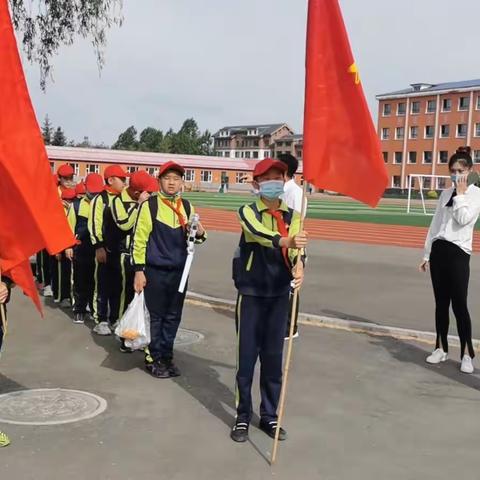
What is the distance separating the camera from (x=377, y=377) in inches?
251

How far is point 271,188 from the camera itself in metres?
4.72

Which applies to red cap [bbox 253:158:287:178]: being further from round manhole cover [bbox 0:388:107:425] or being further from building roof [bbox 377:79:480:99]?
building roof [bbox 377:79:480:99]

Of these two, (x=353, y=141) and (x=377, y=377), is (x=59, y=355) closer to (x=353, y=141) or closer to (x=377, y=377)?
(x=377, y=377)

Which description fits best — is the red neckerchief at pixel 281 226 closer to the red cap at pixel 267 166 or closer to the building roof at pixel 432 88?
the red cap at pixel 267 166

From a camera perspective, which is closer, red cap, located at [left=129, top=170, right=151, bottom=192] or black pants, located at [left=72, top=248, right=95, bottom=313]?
red cap, located at [left=129, top=170, right=151, bottom=192]

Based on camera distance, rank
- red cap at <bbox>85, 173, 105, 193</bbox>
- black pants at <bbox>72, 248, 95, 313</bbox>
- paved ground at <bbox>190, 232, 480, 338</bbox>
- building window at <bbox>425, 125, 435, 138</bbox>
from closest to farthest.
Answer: black pants at <bbox>72, 248, 95, 313</bbox>
red cap at <bbox>85, 173, 105, 193</bbox>
paved ground at <bbox>190, 232, 480, 338</bbox>
building window at <bbox>425, 125, 435, 138</bbox>

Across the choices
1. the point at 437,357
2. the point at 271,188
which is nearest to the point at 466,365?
the point at 437,357

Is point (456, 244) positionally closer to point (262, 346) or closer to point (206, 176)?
point (262, 346)

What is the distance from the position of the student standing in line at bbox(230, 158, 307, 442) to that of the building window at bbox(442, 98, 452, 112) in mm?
82895

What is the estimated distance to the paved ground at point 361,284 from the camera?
939 centimetres

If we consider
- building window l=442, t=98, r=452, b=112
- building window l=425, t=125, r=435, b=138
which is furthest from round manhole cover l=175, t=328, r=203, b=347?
building window l=425, t=125, r=435, b=138

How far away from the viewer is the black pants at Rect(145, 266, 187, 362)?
6.21 meters

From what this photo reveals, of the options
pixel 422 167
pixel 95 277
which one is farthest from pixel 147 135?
pixel 95 277

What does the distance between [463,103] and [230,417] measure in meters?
81.9
